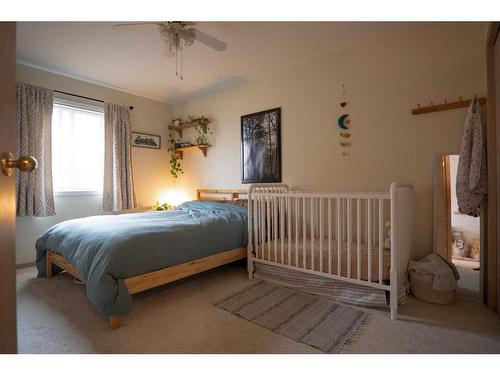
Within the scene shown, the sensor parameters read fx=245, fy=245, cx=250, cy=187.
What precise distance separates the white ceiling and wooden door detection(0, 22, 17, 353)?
187cm

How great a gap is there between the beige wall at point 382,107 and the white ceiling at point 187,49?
7.9 inches

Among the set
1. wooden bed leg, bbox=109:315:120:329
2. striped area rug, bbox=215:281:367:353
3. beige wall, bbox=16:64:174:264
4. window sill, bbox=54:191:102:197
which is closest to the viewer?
striped area rug, bbox=215:281:367:353

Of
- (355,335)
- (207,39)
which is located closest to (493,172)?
(355,335)

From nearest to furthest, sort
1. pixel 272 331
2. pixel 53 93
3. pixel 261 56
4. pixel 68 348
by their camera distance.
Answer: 1. pixel 68 348
2. pixel 272 331
3. pixel 261 56
4. pixel 53 93

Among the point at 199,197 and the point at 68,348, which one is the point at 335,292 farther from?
the point at 199,197

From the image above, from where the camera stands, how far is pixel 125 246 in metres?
1.72

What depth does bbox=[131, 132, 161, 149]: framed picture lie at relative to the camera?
3.90 m

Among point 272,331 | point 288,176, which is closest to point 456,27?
point 288,176

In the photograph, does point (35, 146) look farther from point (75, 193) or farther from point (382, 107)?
point (382, 107)

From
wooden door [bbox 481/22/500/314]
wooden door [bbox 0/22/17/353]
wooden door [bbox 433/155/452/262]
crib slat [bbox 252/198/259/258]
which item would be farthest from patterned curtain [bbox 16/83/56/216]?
wooden door [bbox 481/22/500/314]

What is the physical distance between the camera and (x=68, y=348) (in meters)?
1.40

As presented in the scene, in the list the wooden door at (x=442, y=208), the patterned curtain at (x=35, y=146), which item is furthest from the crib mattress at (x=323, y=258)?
the patterned curtain at (x=35, y=146)

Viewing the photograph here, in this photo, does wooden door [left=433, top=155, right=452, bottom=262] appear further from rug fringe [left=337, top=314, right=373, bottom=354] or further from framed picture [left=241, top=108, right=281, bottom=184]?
framed picture [left=241, top=108, right=281, bottom=184]
